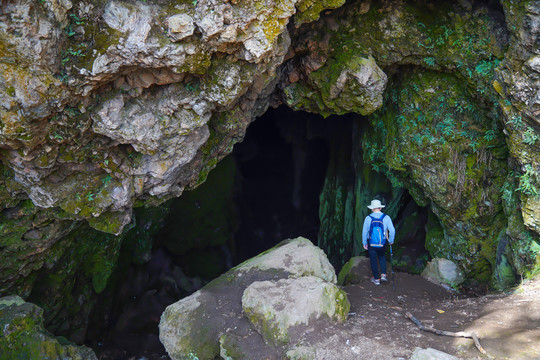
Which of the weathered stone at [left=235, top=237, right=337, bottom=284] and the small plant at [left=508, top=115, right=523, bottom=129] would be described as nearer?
the small plant at [left=508, top=115, right=523, bottom=129]

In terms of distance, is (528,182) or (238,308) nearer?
(238,308)

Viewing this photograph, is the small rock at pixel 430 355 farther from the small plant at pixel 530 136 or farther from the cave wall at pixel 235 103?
the small plant at pixel 530 136

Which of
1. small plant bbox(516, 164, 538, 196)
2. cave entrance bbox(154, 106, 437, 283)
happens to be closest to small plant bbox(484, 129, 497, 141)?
small plant bbox(516, 164, 538, 196)

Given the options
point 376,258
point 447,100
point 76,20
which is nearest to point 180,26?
point 76,20

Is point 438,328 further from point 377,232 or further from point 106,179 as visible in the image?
point 106,179

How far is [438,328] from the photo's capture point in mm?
5156

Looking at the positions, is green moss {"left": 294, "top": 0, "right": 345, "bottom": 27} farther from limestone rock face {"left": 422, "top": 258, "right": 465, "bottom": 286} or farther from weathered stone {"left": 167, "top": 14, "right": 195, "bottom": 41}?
limestone rock face {"left": 422, "top": 258, "right": 465, "bottom": 286}

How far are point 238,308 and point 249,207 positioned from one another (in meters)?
6.91

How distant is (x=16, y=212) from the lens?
5910mm

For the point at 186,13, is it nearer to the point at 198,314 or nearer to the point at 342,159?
the point at 198,314

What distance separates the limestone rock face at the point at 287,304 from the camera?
492 centimetres

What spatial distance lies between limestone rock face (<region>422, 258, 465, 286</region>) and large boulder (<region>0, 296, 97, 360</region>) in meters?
6.50

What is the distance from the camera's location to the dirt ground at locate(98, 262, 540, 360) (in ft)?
14.4

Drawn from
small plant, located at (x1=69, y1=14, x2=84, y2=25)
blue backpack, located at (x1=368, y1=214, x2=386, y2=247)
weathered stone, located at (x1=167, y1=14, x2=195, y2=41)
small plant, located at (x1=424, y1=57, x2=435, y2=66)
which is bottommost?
blue backpack, located at (x1=368, y1=214, x2=386, y2=247)
